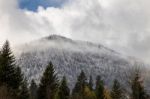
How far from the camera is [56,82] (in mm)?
82125

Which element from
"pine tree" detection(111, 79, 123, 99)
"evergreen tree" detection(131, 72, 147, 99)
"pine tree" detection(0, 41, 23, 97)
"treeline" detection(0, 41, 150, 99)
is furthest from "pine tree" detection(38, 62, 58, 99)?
"pine tree" detection(111, 79, 123, 99)

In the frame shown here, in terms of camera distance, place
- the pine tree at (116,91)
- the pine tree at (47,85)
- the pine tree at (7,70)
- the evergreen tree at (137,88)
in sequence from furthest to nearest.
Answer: the pine tree at (116,91) < the evergreen tree at (137,88) < the pine tree at (47,85) < the pine tree at (7,70)

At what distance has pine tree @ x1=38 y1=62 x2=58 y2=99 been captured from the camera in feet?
249

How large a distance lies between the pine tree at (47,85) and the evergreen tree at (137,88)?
599 inches

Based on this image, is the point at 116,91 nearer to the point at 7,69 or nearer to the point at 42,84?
the point at 42,84

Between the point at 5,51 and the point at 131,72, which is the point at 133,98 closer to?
the point at 131,72

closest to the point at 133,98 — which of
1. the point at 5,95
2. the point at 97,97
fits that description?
the point at 97,97

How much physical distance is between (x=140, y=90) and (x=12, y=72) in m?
33.0

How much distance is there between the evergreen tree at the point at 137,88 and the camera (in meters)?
79.1

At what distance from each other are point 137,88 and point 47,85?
61.2ft

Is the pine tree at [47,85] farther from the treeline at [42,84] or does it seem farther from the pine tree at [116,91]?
the pine tree at [116,91]

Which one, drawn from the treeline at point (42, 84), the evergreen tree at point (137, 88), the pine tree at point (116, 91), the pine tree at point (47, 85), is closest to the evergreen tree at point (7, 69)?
the treeline at point (42, 84)

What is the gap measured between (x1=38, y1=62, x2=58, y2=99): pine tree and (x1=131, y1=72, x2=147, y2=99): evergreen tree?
15.2 meters

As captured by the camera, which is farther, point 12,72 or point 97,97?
point 97,97
